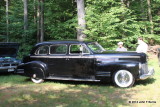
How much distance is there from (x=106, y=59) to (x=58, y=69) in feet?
6.68

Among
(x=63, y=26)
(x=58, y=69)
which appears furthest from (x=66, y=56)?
(x=63, y=26)

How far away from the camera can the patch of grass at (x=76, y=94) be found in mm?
6289

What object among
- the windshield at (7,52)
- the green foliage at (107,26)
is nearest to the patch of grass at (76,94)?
the windshield at (7,52)

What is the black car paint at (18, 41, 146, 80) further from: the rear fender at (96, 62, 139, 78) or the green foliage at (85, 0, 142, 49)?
the green foliage at (85, 0, 142, 49)

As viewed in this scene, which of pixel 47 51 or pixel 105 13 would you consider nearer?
pixel 47 51

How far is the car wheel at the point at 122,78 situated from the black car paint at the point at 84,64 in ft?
0.48

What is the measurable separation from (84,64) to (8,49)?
18.7 ft

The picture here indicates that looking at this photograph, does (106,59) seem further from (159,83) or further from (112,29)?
(112,29)

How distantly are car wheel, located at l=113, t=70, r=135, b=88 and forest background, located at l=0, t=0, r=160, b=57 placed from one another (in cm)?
422

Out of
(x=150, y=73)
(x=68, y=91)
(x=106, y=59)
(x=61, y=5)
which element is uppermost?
(x=61, y=5)

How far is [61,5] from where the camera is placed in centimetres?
1806

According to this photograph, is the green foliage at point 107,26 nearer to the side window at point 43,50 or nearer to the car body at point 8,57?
the side window at point 43,50

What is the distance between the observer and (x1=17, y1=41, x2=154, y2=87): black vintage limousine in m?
8.16

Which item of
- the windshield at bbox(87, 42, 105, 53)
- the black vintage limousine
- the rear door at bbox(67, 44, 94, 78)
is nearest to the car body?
the black vintage limousine
